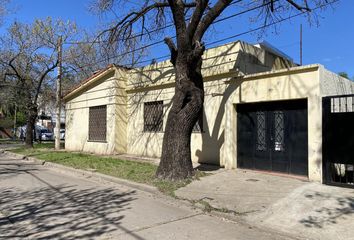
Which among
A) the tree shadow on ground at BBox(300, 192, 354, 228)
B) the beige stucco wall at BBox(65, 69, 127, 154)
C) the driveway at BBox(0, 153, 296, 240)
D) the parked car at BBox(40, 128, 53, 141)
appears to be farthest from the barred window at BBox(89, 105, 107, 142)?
the parked car at BBox(40, 128, 53, 141)

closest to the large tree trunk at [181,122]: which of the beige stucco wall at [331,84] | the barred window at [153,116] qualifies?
the beige stucco wall at [331,84]

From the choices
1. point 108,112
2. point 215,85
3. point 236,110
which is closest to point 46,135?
point 108,112

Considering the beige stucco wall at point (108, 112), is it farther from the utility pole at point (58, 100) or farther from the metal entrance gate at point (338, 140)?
the metal entrance gate at point (338, 140)

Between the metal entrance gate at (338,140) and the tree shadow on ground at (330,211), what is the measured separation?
121 cm

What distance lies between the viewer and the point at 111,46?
1395cm

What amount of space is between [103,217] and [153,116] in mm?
9685

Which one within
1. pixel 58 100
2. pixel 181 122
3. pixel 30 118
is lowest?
pixel 181 122

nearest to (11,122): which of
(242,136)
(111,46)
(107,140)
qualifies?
(107,140)

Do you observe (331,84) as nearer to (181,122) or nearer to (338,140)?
(338,140)

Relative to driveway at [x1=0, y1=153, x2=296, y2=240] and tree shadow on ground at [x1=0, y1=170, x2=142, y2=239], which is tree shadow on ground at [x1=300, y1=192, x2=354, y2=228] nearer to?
driveway at [x1=0, y1=153, x2=296, y2=240]

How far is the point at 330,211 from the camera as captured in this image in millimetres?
6914

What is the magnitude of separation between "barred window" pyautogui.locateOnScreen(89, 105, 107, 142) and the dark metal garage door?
8.80 meters

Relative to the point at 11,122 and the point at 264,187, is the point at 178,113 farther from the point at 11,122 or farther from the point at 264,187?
the point at 11,122

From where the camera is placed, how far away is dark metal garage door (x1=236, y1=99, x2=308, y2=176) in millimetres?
10117
